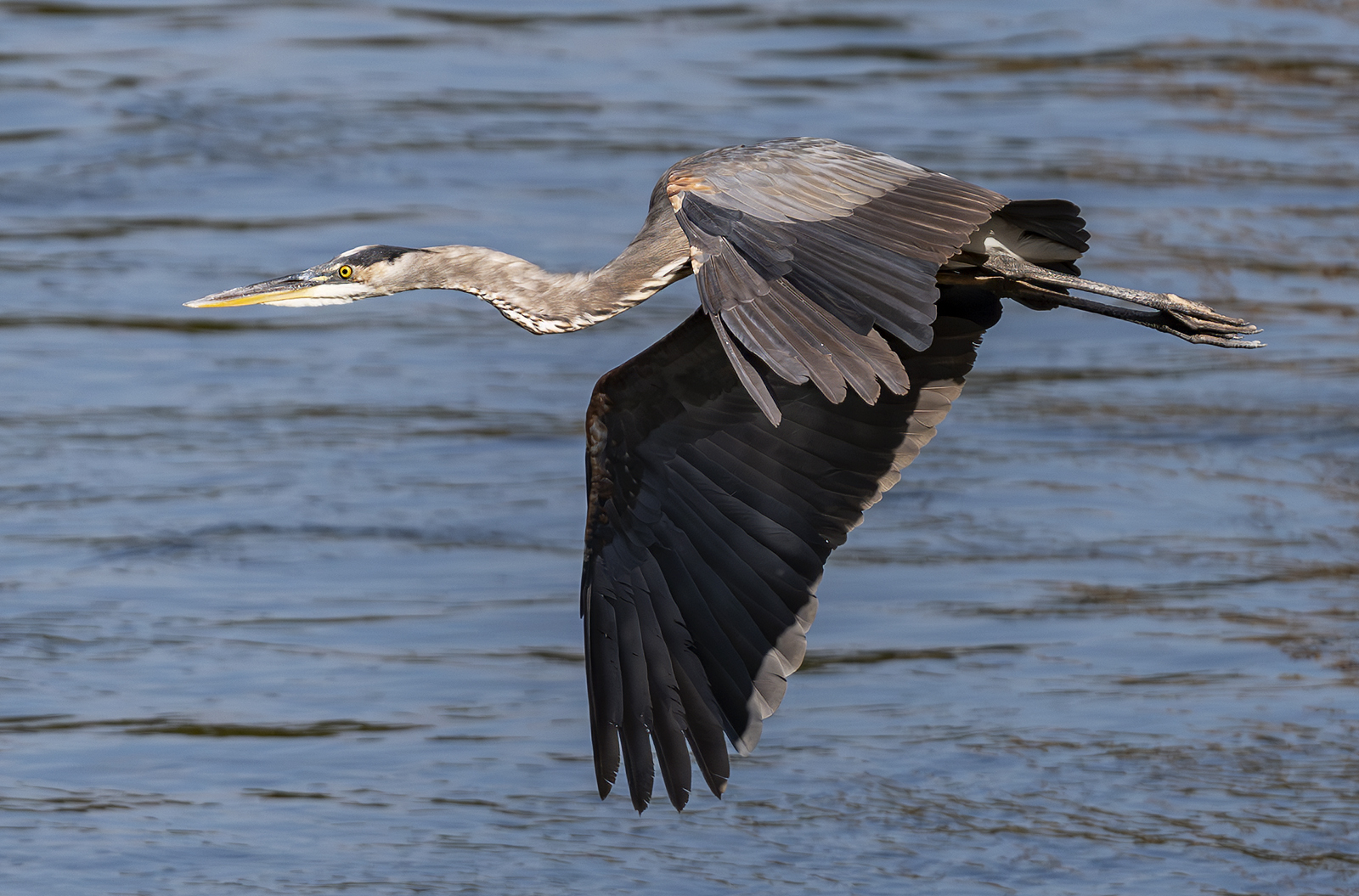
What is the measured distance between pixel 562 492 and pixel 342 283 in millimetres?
3456

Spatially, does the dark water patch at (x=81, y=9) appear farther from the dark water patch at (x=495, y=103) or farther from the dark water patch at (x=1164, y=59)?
the dark water patch at (x=1164, y=59)

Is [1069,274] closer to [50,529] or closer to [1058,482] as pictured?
[1058,482]

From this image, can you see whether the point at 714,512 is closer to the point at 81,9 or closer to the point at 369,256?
the point at 369,256

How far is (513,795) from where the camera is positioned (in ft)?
27.3

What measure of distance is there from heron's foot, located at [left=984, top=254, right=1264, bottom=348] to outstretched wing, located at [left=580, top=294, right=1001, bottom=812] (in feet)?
0.94

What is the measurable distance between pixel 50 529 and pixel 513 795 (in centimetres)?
338

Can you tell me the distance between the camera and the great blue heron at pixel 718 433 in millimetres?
7039

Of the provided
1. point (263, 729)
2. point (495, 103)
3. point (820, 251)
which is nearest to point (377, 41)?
point (495, 103)

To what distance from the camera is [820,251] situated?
6.09 m

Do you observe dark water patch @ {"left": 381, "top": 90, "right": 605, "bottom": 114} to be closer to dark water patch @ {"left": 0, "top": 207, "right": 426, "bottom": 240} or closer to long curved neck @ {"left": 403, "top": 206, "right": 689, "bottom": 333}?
dark water patch @ {"left": 0, "top": 207, "right": 426, "bottom": 240}

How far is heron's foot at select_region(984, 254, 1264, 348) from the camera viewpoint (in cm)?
746

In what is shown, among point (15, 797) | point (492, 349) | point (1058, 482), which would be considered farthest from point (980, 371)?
point (15, 797)

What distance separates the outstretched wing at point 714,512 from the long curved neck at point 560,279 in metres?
0.21

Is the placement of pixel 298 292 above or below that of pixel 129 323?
above
